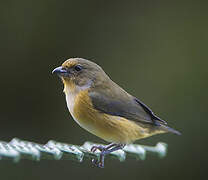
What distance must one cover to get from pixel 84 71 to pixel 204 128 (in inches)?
117

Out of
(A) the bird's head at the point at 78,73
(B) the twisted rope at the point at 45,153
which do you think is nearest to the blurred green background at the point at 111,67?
(A) the bird's head at the point at 78,73

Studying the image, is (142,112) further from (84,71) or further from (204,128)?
(204,128)

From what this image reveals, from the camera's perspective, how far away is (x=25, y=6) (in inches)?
345

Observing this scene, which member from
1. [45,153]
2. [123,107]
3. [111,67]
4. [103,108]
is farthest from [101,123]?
[111,67]

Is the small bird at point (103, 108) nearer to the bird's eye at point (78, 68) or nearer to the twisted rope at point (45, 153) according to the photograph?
the bird's eye at point (78, 68)

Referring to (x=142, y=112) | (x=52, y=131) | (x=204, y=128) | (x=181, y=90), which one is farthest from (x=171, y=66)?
(x=142, y=112)

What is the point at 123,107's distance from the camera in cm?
596

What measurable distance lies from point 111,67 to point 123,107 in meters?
3.27

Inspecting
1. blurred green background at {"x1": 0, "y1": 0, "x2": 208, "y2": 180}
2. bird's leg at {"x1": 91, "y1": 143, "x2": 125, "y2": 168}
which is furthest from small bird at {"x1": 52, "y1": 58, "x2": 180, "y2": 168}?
blurred green background at {"x1": 0, "y1": 0, "x2": 208, "y2": 180}

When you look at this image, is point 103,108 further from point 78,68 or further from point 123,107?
point 78,68

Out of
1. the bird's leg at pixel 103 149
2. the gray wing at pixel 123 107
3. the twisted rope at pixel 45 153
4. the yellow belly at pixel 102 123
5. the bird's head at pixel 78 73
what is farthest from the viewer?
the bird's head at pixel 78 73

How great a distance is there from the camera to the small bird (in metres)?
5.53

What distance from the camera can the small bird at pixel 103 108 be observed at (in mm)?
5531

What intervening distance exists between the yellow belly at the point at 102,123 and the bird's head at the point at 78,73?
20 cm
